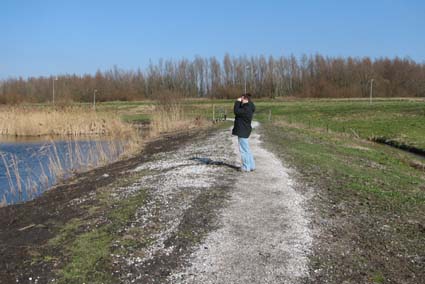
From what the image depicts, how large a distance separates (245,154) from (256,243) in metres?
5.22

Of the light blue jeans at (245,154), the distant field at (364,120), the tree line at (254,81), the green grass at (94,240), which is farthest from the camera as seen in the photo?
the tree line at (254,81)

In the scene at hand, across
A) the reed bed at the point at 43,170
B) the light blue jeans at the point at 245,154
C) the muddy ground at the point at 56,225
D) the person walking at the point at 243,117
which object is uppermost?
the person walking at the point at 243,117

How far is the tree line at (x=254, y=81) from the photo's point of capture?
278 feet

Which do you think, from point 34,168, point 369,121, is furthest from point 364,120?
point 34,168

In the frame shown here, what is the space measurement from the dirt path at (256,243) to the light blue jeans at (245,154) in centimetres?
170

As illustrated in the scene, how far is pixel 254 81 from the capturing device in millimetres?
93438

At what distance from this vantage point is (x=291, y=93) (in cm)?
9262

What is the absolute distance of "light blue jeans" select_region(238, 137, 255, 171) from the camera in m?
11.4

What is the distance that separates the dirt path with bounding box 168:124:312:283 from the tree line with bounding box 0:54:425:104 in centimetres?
7480

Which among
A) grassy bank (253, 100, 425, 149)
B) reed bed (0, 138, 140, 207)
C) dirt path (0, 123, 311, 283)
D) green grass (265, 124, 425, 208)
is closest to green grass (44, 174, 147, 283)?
dirt path (0, 123, 311, 283)

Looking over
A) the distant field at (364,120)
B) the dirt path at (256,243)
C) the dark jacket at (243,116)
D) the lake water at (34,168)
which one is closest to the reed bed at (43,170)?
the lake water at (34,168)

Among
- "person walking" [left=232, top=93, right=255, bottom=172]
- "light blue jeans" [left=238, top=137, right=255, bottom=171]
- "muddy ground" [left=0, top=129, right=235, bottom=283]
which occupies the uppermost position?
"person walking" [left=232, top=93, right=255, bottom=172]

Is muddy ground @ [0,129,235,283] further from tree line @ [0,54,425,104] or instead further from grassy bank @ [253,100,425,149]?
tree line @ [0,54,425,104]

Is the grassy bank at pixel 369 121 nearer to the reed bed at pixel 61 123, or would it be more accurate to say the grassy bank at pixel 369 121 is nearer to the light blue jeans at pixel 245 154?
the reed bed at pixel 61 123
